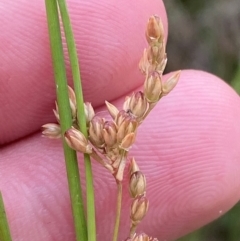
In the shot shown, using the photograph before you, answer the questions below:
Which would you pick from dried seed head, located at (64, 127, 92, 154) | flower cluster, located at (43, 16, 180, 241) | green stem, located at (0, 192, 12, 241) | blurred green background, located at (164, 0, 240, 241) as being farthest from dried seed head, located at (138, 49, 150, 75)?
blurred green background, located at (164, 0, 240, 241)

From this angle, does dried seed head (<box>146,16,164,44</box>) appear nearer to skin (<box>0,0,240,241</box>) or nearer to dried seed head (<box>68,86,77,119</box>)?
dried seed head (<box>68,86,77,119</box>)

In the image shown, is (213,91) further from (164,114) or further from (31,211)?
(31,211)

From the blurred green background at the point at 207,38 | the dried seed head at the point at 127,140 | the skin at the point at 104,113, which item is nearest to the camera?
the dried seed head at the point at 127,140

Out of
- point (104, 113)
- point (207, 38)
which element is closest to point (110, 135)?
point (104, 113)

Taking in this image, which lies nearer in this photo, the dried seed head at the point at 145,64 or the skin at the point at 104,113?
the dried seed head at the point at 145,64

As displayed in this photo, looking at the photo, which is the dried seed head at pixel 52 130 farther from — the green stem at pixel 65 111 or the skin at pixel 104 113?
the skin at pixel 104 113

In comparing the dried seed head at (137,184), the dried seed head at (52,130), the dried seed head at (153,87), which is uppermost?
the dried seed head at (153,87)

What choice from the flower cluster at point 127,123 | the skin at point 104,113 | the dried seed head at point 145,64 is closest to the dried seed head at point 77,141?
the flower cluster at point 127,123
